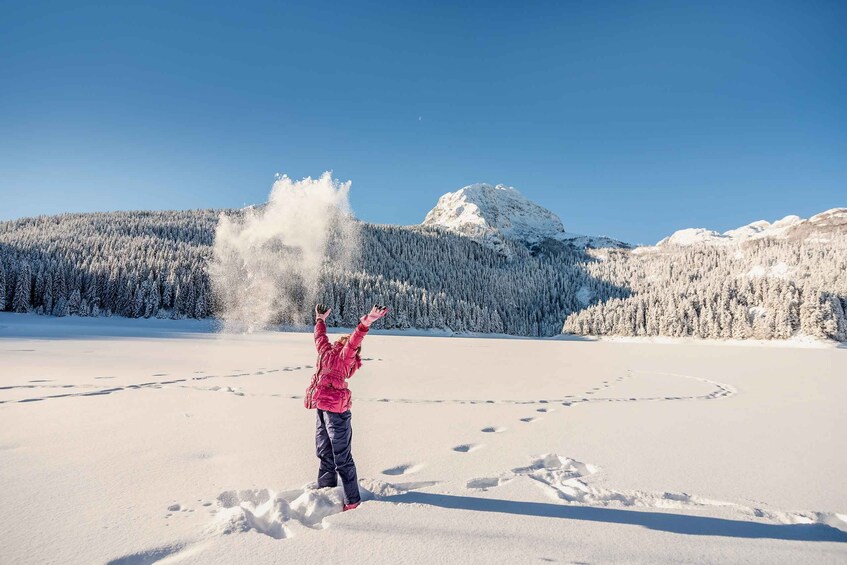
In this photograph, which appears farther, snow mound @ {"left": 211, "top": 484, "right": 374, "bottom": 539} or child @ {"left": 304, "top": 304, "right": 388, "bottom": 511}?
child @ {"left": 304, "top": 304, "right": 388, "bottom": 511}

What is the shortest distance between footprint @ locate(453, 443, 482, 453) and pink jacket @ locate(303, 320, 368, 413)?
8.57ft

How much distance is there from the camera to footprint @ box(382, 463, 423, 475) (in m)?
6.07

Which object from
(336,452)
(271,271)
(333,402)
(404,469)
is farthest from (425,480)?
(271,271)

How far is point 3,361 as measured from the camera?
58.4 feet

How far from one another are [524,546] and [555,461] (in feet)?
9.55

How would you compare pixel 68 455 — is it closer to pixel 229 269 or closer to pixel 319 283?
pixel 319 283

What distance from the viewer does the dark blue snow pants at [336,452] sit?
16.5 ft

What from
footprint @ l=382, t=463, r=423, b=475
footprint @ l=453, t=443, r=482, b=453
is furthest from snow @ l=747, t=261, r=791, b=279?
footprint @ l=382, t=463, r=423, b=475

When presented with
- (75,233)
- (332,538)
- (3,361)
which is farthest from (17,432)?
(75,233)

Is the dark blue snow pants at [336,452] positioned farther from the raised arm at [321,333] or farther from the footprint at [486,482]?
the footprint at [486,482]

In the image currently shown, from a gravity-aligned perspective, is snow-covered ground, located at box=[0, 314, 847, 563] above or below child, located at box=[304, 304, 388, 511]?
below

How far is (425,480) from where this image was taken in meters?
5.76

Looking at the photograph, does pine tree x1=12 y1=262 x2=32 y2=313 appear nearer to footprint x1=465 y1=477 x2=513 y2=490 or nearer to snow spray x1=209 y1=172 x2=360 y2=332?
snow spray x1=209 y1=172 x2=360 y2=332

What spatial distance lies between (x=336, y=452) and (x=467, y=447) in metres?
2.94
